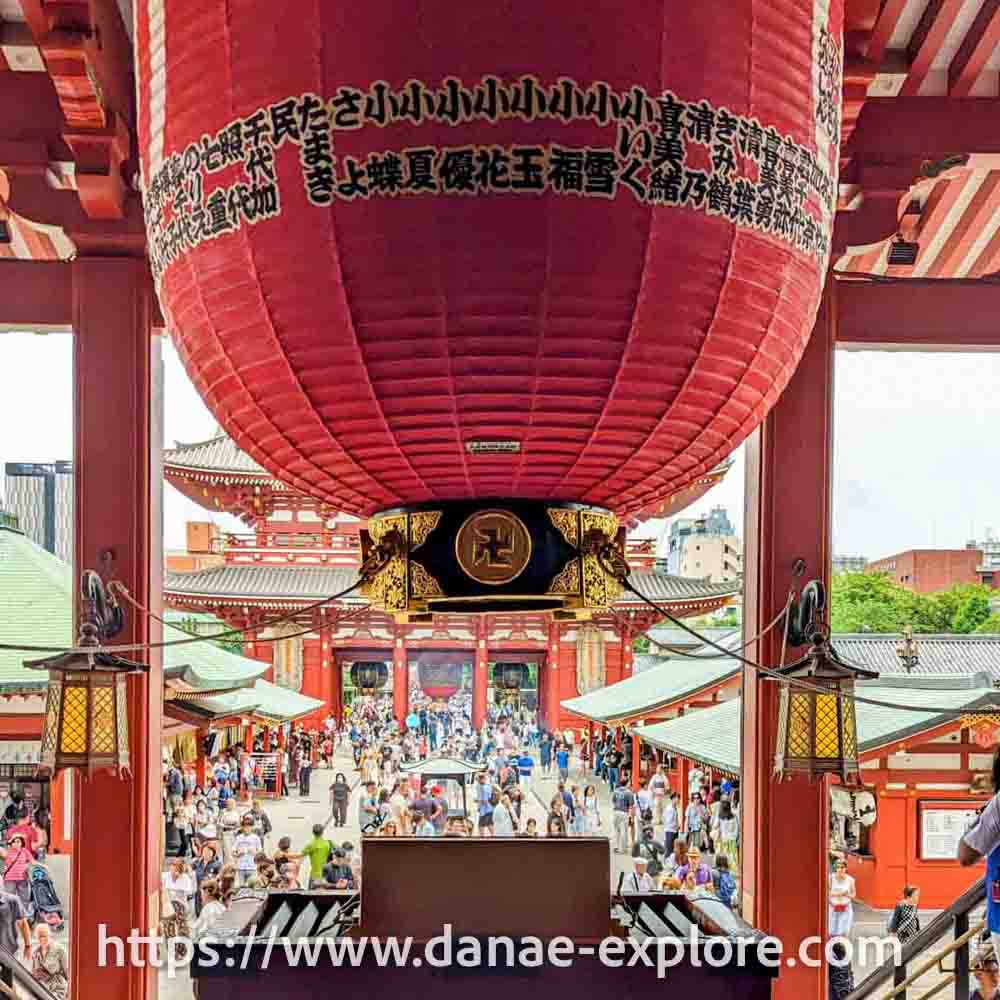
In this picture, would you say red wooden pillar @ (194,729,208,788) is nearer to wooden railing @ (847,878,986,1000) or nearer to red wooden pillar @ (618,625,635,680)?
red wooden pillar @ (618,625,635,680)

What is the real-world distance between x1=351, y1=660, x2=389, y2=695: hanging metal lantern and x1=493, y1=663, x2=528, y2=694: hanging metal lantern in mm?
2303

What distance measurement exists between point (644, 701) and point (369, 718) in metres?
8.44

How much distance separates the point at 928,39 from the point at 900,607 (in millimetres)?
20964

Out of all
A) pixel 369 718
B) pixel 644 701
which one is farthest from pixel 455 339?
pixel 369 718

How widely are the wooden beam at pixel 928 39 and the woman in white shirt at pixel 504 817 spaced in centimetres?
744

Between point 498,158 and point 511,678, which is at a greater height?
point 498,158

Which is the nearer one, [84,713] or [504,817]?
[84,713]

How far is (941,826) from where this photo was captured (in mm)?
7164

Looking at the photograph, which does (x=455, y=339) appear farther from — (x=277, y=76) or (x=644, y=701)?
(x=644, y=701)

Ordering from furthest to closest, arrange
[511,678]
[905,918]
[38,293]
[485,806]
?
[511,678] → [485,806] → [905,918] → [38,293]

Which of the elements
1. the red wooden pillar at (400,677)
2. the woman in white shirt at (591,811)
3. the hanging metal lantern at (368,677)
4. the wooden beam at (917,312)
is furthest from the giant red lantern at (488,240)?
the hanging metal lantern at (368,677)

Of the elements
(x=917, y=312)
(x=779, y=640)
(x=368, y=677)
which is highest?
(x=917, y=312)

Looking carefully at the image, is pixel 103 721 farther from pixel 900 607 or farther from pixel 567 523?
pixel 900 607

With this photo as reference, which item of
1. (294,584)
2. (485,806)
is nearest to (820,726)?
(485,806)
